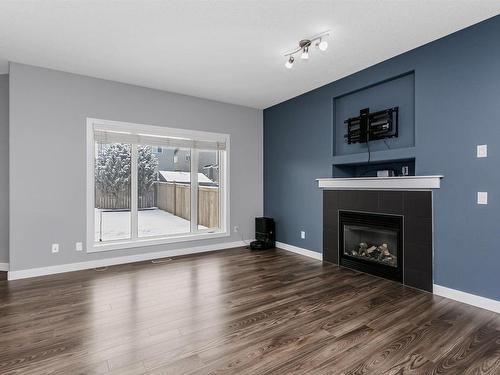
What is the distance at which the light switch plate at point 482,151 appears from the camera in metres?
2.64

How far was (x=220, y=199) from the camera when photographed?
5293 millimetres

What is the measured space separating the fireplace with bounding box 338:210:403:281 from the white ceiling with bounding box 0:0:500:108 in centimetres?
206

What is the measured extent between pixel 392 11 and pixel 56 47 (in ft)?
11.7

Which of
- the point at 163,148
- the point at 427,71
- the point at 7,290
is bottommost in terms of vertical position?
the point at 7,290

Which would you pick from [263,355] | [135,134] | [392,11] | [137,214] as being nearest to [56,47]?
[135,134]

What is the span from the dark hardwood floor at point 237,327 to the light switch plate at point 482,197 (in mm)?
1036

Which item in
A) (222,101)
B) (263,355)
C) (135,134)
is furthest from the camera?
(222,101)

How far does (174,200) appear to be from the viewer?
4938mm

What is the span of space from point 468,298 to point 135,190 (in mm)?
4508

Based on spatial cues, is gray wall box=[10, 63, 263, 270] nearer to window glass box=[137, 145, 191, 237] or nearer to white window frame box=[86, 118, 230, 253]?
white window frame box=[86, 118, 230, 253]

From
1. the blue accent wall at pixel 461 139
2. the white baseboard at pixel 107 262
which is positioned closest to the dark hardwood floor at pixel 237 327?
the white baseboard at pixel 107 262

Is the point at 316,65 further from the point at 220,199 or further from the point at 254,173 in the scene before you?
the point at 220,199

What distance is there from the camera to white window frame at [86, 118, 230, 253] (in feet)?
13.0

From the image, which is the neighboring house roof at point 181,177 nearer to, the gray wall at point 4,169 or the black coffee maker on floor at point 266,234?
the black coffee maker on floor at point 266,234
